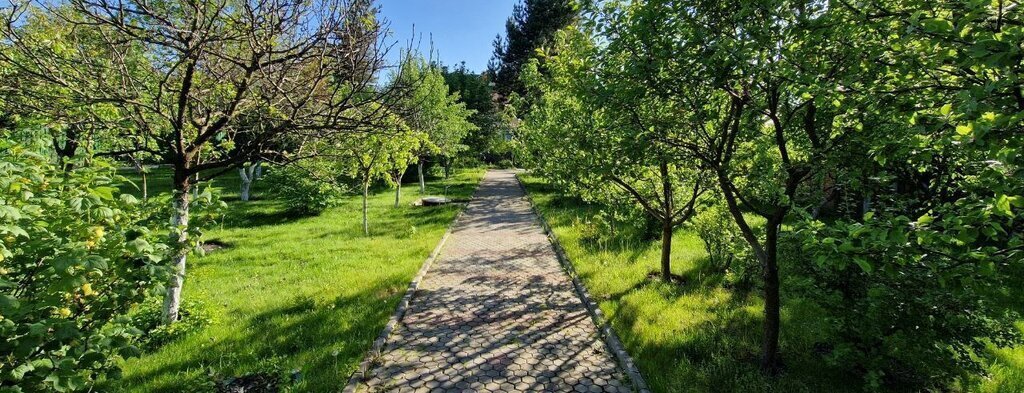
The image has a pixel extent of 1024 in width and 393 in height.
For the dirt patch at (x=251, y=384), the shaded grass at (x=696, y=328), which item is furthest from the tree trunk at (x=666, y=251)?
the dirt patch at (x=251, y=384)

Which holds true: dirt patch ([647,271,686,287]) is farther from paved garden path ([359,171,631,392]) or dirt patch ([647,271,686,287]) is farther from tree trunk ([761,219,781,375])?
tree trunk ([761,219,781,375])

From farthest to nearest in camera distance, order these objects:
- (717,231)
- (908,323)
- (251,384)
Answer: (717,231) → (251,384) → (908,323)

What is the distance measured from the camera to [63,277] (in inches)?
93.4

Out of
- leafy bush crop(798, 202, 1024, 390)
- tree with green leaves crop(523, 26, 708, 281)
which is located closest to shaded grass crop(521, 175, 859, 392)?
leafy bush crop(798, 202, 1024, 390)

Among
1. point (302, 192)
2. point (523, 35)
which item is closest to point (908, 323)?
point (302, 192)

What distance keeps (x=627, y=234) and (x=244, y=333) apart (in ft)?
31.4

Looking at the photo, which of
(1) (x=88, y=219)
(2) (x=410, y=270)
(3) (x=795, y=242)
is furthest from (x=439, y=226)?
(1) (x=88, y=219)

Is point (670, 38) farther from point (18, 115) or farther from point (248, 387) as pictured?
point (18, 115)

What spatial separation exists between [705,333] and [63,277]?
6714mm

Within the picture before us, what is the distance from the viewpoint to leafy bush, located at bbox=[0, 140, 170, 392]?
223 cm

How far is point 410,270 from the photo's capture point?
381 inches

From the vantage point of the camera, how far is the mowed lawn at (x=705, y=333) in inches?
205

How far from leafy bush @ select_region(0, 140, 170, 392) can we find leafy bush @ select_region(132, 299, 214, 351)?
13.0 feet

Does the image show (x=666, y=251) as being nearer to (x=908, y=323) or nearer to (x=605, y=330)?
(x=605, y=330)
